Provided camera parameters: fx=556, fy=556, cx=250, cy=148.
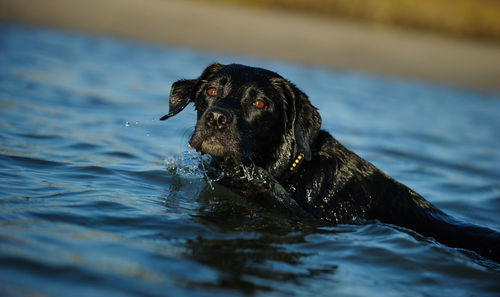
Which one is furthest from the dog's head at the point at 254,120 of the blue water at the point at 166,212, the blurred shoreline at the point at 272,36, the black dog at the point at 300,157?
the blurred shoreline at the point at 272,36

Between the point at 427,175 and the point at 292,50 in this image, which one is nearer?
the point at 427,175

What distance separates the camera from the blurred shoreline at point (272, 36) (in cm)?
1931

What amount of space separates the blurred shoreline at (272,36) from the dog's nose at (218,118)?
44.4 feet

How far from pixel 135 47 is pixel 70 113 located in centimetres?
890

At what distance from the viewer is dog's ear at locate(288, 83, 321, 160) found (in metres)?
5.09

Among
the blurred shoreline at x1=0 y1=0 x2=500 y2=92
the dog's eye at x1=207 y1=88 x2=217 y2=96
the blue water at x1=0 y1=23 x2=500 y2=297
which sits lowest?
the blue water at x1=0 y1=23 x2=500 y2=297

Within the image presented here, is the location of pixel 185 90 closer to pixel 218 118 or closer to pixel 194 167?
pixel 194 167

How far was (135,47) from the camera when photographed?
17609 mm

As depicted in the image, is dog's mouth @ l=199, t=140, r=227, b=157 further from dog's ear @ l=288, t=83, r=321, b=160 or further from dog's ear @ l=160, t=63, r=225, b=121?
dog's ear @ l=160, t=63, r=225, b=121

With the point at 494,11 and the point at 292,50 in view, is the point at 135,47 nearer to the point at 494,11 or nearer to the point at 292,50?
the point at 292,50

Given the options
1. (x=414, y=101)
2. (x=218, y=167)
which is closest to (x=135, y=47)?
(x=414, y=101)

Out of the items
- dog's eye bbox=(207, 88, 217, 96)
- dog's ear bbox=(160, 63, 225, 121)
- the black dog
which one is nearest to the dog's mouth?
the black dog

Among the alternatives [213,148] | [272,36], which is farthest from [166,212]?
[272,36]

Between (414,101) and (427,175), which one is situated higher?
(414,101)
